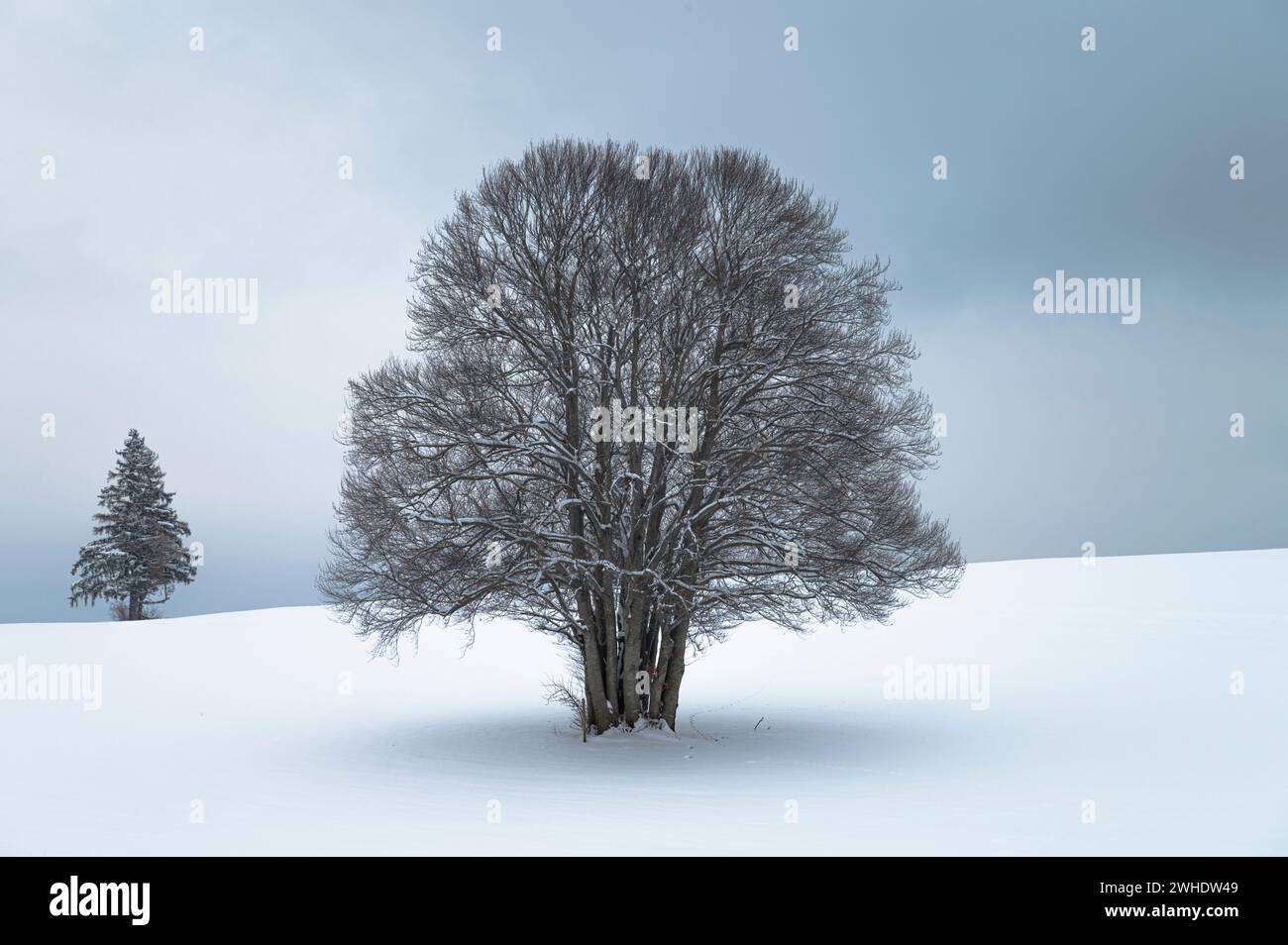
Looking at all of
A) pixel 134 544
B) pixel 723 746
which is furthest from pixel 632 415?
pixel 134 544

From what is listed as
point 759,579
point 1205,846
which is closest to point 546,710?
point 759,579

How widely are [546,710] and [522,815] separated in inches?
490

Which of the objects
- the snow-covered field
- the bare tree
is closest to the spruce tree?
the snow-covered field

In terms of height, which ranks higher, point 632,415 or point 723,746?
point 632,415

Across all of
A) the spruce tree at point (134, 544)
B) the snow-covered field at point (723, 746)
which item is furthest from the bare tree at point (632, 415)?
the spruce tree at point (134, 544)

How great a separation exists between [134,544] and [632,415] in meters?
34.7

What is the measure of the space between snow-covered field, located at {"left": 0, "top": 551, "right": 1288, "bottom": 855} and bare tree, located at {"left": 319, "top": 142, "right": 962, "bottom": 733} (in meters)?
2.99

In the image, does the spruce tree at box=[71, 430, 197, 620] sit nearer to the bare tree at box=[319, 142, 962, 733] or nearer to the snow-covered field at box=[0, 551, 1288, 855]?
the snow-covered field at box=[0, 551, 1288, 855]

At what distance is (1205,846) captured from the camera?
1116 centimetres

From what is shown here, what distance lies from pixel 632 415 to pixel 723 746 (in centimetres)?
610

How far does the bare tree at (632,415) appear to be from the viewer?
1783 cm

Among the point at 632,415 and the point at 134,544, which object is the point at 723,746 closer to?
the point at 632,415

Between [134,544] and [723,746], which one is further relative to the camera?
[134,544]

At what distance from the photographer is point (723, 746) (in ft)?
62.4
